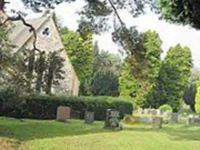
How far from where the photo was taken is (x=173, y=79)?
217 feet

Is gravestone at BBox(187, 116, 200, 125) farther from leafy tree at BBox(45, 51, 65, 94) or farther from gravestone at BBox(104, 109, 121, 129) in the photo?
leafy tree at BBox(45, 51, 65, 94)

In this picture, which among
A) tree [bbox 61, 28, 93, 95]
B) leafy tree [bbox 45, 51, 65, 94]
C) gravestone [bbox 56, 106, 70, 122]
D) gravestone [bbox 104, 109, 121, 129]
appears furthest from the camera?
tree [bbox 61, 28, 93, 95]

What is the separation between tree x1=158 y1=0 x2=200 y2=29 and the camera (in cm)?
A: 1522

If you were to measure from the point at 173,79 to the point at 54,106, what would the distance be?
28.7 m

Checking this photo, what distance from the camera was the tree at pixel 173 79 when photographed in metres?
65.8

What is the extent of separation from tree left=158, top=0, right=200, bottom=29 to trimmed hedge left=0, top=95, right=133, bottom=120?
811 inches

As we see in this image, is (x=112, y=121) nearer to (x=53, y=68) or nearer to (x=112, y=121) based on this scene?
(x=112, y=121)

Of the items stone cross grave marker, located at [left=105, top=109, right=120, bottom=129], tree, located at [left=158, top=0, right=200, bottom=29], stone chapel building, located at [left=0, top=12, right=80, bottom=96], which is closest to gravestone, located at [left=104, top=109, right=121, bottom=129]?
stone cross grave marker, located at [left=105, top=109, right=120, bottom=129]

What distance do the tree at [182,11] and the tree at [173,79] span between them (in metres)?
49.1

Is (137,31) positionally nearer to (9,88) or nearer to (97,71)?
(9,88)

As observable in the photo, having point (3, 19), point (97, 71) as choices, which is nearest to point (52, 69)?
point (3, 19)

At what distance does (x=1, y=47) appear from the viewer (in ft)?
84.7

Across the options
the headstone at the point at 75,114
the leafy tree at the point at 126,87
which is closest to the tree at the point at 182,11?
the headstone at the point at 75,114

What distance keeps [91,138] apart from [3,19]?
6.56 metres
